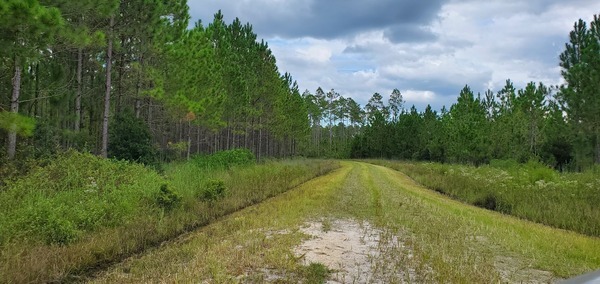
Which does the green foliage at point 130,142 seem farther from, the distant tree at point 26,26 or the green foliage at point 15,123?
the green foliage at point 15,123

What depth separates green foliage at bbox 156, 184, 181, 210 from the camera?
9.71 metres

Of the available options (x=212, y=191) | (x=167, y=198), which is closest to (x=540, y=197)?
(x=212, y=191)

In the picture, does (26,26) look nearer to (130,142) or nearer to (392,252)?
(392,252)

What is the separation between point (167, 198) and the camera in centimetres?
966

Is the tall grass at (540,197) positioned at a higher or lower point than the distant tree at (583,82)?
lower

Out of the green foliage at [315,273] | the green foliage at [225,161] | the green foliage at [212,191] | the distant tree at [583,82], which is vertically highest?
the distant tree at [583,82]

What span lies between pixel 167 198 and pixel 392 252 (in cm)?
540

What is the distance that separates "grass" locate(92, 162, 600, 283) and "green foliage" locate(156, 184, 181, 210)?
1208mm

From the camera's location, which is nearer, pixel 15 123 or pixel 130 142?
pixel 15 123

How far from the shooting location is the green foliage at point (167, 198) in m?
9.71

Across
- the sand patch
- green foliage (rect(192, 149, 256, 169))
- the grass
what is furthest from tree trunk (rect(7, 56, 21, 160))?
green foliage (rect(192, 149, 256, 169))

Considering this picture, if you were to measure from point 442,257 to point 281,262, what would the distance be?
2524 mm

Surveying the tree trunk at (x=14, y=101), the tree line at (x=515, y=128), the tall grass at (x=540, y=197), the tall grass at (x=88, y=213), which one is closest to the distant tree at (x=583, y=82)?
the tree line at (x=515, y=128)

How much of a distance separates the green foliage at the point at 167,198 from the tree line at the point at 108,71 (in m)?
2.97
